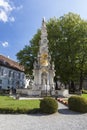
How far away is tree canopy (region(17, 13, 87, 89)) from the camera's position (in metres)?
Result: 49.8

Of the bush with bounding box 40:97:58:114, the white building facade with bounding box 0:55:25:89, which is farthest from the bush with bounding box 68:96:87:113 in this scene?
the white building facade with bounding box 0:55:25:89

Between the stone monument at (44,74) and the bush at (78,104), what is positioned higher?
the stone monument at (44,74)

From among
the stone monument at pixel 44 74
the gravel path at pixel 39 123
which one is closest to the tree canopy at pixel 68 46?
the stone monument at pixel 44 74

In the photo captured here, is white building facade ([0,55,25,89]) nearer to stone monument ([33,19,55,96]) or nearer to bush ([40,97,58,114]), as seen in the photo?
stone monument ([33,19,55,96])

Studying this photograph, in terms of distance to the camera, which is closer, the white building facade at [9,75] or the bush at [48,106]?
the bush at [48,106]

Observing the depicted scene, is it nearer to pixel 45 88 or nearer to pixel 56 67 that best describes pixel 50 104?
pixel 45 88

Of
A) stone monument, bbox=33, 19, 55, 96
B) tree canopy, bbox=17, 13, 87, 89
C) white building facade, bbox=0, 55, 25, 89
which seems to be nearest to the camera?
stone monument, bbox=33, 19, 55, 96

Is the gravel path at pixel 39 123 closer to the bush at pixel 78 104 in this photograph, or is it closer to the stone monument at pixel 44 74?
the bush at pixel 78 104

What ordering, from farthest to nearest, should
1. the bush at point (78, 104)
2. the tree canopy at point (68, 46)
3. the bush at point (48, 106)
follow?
1. the tree canopy at point (68, 46)
2. the bush at point (78, 104)
3. the bush at point (48, 106)

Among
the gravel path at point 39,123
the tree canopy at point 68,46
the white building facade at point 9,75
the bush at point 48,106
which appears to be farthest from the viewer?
the white building facade at point 9,75

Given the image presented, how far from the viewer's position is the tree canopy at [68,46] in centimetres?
4981

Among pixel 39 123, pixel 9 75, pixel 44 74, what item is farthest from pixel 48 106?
pixel 9 75

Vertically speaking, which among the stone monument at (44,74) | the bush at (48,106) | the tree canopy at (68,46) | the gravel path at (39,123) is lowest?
the gravel path at (39,123)

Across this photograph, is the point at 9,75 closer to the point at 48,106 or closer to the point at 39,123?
the point at 48,106
